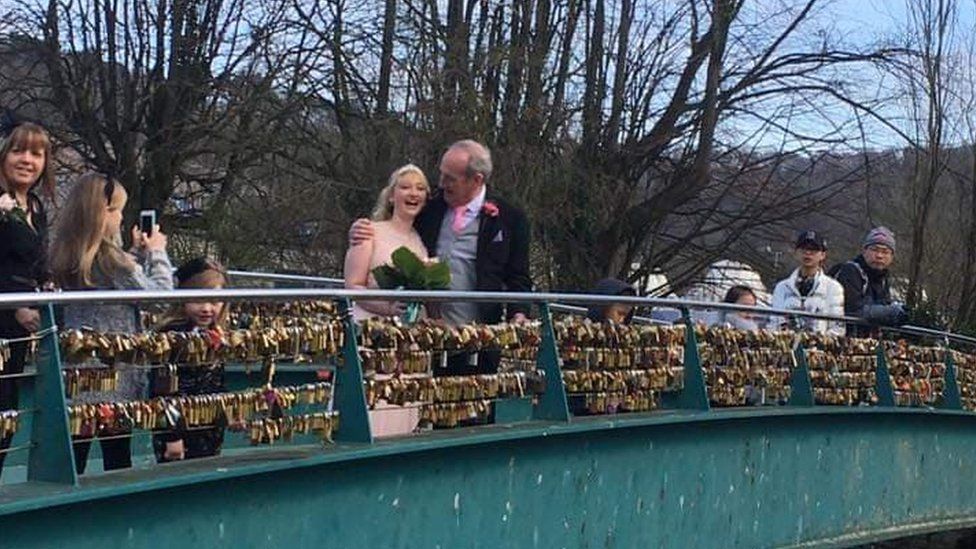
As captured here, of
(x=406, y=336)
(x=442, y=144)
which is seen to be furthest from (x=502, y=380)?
(x=442, y=144)

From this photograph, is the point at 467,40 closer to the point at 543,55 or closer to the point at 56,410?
the point at 543,55

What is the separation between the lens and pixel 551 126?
2061 cm

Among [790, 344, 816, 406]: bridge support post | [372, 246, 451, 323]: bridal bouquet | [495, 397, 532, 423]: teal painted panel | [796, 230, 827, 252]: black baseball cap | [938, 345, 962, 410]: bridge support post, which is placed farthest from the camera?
[938, 345, 962, 410]: bridge support post

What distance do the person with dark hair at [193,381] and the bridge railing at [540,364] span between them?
1.49 ft

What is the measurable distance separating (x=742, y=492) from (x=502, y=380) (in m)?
2.79

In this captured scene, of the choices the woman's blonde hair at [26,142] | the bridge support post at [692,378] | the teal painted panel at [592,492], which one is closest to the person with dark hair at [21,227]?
the woman's blonde hair at [26,142]

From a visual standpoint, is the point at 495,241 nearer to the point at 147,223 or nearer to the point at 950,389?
the point at 147,223

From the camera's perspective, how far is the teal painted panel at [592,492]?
19.1 feet

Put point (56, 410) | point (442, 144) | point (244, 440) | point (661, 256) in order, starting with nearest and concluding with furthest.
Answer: point (56, 410) < point (244, 440) < point (442, 144) < point (661, 256)

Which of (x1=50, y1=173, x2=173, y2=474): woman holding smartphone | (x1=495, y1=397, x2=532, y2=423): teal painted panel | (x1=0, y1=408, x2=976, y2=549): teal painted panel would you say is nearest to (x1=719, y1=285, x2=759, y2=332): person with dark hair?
(x1=0, y1=408, x2=976, y2=549): teal painted panel

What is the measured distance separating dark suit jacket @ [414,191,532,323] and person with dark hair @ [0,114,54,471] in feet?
6.16

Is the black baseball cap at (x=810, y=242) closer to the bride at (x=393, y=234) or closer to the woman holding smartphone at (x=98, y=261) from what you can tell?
the bride at (x=393, y=234)

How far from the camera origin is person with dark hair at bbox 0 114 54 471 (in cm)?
624

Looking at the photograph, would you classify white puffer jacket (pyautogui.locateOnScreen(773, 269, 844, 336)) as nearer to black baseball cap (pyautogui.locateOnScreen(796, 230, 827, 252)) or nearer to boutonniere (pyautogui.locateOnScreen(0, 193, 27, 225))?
black baseball cap (pyautogui.locateOnScreen(796, 230, 827, 252))
